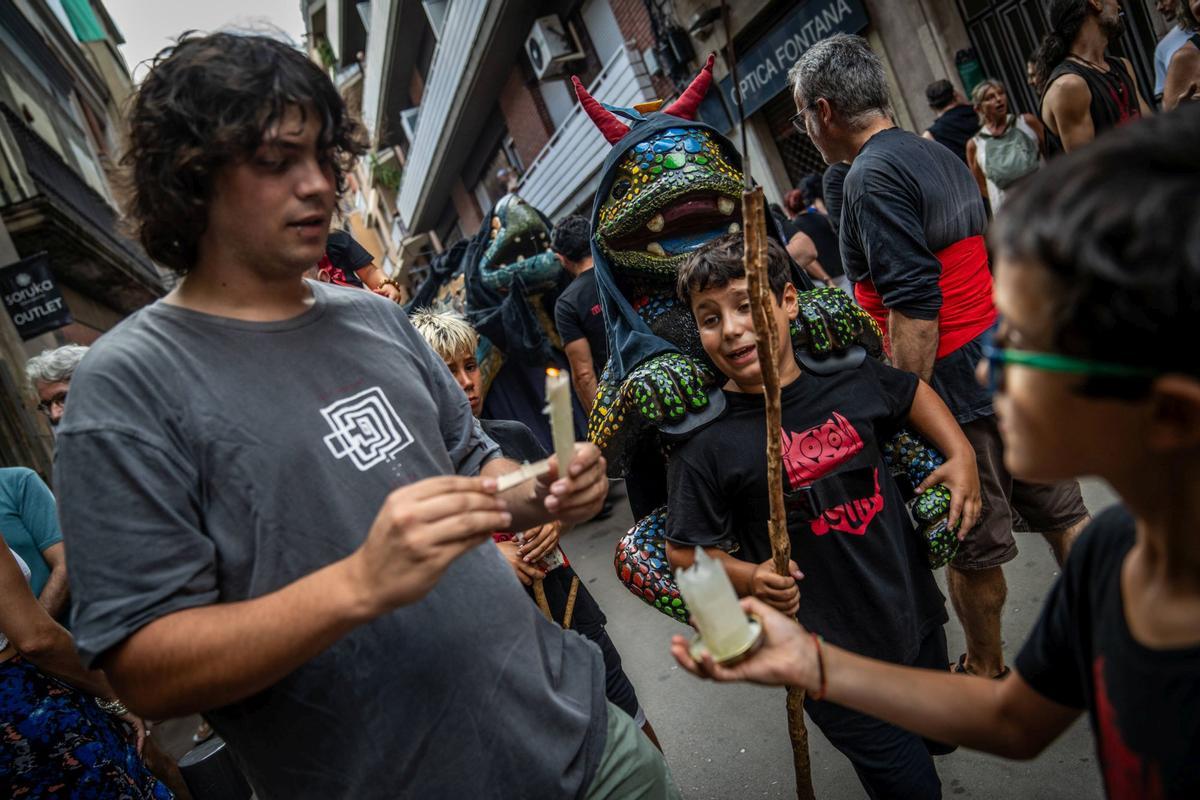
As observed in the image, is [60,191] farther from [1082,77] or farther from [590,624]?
[1082,77]

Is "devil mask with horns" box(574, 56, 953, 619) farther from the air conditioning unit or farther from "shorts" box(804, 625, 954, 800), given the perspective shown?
the air conditioning unit

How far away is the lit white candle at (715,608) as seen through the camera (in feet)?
4.04

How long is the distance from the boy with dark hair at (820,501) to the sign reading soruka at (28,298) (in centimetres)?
1037

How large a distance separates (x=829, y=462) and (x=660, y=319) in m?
0.87

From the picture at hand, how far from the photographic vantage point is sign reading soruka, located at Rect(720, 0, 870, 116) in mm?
8305

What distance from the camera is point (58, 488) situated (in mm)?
1188

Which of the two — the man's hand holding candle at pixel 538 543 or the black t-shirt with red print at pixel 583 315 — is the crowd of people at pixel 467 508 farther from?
the black t-shirt with red print at pixel 583 315

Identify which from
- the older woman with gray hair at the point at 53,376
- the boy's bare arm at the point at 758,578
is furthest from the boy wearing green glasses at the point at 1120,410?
the older woman with gray hair at the point at 53,376

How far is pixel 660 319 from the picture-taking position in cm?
279

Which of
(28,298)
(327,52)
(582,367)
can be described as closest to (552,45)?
(28,298)

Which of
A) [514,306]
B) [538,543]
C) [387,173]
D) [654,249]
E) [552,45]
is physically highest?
[387,173]

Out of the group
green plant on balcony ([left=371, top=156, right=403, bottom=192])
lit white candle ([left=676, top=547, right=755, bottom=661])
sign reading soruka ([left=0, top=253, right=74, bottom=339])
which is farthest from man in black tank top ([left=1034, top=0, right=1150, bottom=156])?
green plant on balcony ([left=371, top=156, right=403, bottom=192])

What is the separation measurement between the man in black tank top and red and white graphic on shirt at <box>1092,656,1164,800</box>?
3.11 meters

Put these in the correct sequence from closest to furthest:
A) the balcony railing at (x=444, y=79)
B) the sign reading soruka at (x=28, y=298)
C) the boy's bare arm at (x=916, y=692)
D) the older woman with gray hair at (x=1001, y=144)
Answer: the boy's bare arm at (x=916, y=692)
the older woman with gray hair at (x=1001, y=144)
the sign reading soruka at (x=28, y=298)
the balcony railing at (x=444, y=79)
